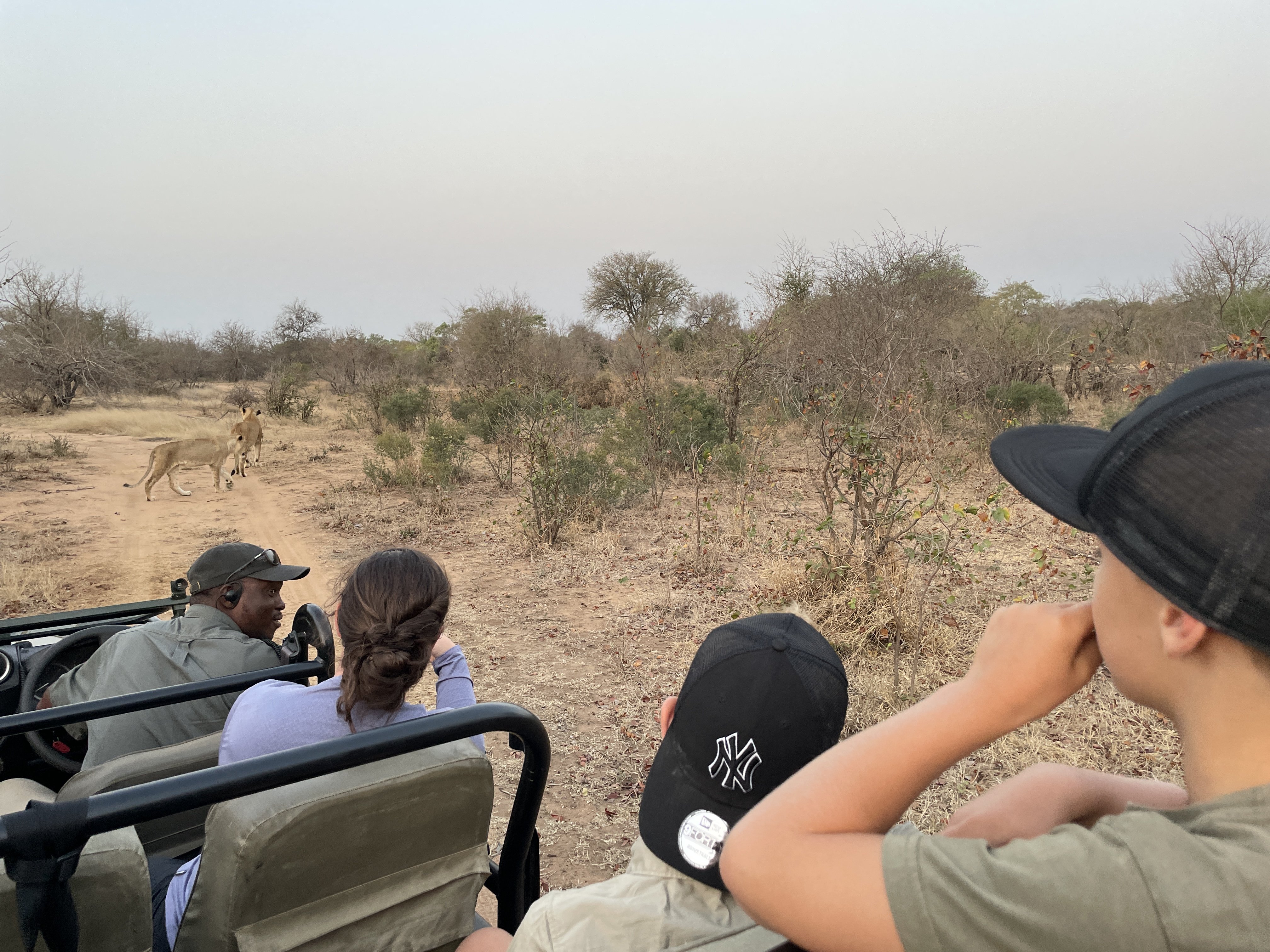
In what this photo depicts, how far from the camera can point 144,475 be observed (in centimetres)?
1160

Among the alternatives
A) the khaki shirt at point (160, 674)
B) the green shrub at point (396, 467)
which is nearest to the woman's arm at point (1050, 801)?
the khaki shirt at point (160, 674)

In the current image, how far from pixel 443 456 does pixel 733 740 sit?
8.52 metres

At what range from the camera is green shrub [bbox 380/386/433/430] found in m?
13.7

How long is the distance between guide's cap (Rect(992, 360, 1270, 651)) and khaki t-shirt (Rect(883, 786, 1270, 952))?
16 centimetres

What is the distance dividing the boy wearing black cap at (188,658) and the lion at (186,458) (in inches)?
358

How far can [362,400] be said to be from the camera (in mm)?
20484

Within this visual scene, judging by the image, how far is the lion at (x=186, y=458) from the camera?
1000 centimetres

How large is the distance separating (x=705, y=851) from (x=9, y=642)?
256 cm

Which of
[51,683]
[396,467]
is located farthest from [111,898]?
[396,467]

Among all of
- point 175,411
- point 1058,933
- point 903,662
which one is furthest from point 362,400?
point 1058,933

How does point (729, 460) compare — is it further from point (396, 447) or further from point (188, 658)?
point (188, 658)

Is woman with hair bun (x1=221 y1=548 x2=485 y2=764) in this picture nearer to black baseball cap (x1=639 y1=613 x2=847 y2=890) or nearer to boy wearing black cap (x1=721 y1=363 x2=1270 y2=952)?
black baseball cap (x1=639 y1=613 x2=847 y2=890)

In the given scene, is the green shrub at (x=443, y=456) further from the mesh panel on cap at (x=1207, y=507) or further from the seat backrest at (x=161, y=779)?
the mesh panel on cap at (x=1207, y=507)

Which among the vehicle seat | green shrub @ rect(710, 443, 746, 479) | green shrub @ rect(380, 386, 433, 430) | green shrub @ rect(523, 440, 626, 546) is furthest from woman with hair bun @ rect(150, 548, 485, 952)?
green shrub @ rect(380, 386, 433, 430)
